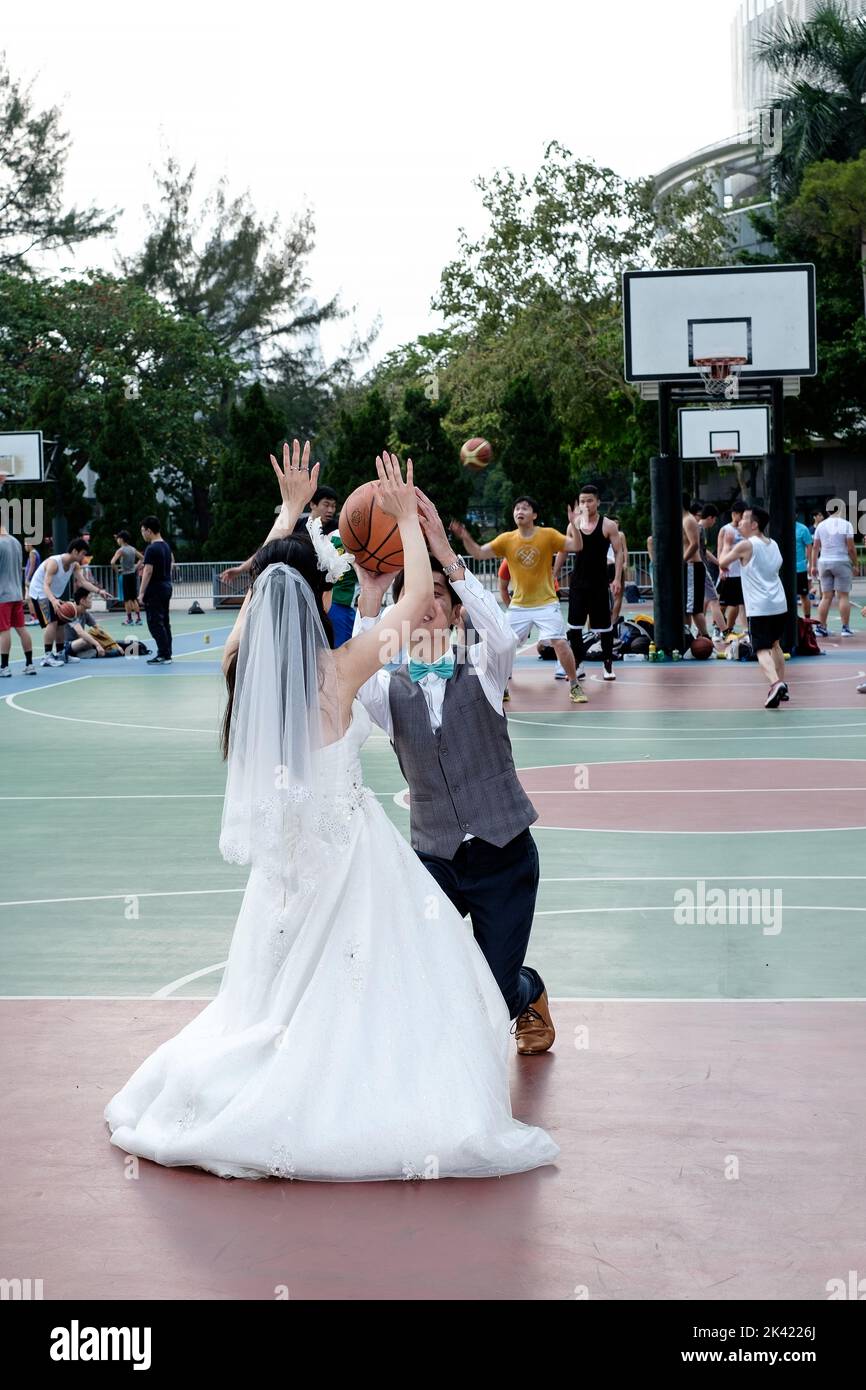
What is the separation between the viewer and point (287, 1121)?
464 cm

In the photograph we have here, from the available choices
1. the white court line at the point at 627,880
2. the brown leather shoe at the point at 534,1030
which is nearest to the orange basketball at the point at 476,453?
the white court line at the point at 627,880

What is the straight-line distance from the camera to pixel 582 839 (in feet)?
32.5

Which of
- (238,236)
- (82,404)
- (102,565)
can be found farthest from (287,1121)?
(238,236)

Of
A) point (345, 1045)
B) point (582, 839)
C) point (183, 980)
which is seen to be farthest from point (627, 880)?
point (345, 1045)

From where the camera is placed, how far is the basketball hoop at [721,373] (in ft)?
75.8

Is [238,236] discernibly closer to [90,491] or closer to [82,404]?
[90,491]

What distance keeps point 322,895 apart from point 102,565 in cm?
3846

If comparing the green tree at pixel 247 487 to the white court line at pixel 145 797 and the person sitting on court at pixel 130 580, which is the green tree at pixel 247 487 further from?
the white court line at pixel 145 797

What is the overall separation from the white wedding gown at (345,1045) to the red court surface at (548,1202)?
9cm

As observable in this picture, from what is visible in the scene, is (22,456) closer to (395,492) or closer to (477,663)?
(477,663)

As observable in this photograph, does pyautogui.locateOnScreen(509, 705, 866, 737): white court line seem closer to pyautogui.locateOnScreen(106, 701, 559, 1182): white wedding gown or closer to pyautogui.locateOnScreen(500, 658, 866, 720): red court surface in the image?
pyautogui.locateOnScreen(500, 658, 866, 720): red court surface

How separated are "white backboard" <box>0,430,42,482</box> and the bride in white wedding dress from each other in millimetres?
38012

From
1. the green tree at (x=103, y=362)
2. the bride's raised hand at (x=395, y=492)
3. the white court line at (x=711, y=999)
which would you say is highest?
the green tree at (x=103, y=362)

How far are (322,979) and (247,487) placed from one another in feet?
134
